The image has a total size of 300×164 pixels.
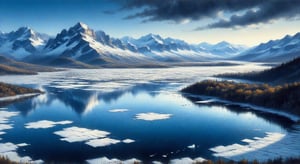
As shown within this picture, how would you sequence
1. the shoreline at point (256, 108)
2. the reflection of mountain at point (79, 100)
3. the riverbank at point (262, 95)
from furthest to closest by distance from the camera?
the reflection of mountain at point (79, 100), the riverbank at point (262, 95), the shoreline at point (256, 108)

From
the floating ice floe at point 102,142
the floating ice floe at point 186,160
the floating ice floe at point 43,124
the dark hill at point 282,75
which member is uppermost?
the dark hill at point 282,75

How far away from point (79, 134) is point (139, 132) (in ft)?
21.6

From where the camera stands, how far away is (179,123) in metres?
46.2

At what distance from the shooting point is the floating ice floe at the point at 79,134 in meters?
37.2

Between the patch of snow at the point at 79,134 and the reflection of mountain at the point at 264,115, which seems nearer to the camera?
the patch of snow at the point at 79,134

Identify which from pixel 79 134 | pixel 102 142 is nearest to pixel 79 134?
pixel 79 134

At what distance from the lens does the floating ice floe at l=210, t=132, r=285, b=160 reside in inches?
1254

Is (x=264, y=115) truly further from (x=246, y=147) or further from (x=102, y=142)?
(x=102, y=142)

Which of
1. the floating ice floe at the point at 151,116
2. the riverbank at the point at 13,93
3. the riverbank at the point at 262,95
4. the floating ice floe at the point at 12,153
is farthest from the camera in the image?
the riverbank at the point at 13,93

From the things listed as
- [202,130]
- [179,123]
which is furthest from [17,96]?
[202,130]

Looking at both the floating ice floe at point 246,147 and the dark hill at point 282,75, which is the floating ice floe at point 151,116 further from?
the dark hill at point 282,75

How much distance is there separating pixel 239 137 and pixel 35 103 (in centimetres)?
4015

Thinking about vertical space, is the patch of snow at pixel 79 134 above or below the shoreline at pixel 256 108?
below

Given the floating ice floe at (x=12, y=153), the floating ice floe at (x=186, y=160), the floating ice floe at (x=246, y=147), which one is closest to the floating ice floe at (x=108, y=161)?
the floating ice floe at (x=186, y=160)
